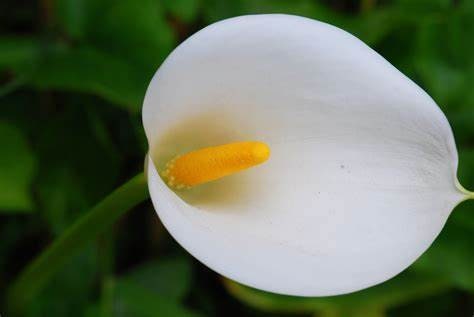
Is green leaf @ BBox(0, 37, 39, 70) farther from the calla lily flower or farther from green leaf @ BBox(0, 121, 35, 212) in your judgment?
the calla lily flower

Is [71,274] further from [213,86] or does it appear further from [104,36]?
[213,86]

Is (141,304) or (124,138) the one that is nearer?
(141,304)

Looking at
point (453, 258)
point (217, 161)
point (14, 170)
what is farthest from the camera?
point (453, 258)

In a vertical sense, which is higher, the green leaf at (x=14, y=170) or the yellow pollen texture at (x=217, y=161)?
the yellow pollen texture at (x=217, y=161)

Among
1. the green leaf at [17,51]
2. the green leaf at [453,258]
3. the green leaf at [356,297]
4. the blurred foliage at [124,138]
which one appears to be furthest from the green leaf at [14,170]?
the green leaf at [453,258]

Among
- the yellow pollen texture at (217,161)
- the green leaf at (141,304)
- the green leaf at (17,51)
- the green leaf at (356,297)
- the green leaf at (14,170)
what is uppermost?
the yellow pollen texture at (217,161)

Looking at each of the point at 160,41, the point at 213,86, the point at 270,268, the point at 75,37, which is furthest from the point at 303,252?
the point at 75,37

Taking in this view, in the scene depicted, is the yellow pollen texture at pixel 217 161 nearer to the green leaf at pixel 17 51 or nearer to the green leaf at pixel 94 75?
the green leaf at pixel 94 75

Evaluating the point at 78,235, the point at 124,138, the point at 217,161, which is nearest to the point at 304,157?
the point at 217,161

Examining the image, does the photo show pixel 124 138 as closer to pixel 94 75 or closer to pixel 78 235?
pixel 94 75
